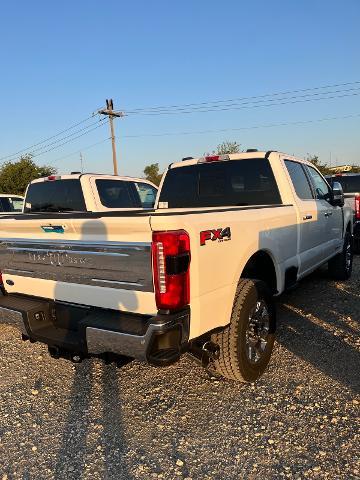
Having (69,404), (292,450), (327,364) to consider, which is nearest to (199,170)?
(327,364)

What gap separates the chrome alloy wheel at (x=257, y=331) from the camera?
359cm

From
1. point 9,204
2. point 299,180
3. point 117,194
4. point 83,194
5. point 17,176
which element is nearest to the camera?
point 299,180

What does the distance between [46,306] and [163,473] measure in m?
1.52

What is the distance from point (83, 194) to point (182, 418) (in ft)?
14.8

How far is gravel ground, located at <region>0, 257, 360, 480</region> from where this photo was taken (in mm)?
2615

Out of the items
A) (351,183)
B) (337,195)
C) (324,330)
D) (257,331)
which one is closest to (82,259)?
(257,331)

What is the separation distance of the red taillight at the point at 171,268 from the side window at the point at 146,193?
16.9ft

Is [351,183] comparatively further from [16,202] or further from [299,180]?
[16,202]

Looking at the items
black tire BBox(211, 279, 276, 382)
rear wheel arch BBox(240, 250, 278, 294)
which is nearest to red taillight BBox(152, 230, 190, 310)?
black tire BBox(211, 279, 276, 382)

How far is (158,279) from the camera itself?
267 cm

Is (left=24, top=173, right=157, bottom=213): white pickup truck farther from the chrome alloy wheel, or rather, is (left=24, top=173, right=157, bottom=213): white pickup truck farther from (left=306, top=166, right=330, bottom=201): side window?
the chrome alloy wheel

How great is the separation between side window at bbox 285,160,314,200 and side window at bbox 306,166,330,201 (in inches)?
12.9

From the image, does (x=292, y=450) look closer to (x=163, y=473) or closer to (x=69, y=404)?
(x=163, y=473)

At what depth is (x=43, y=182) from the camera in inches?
294
